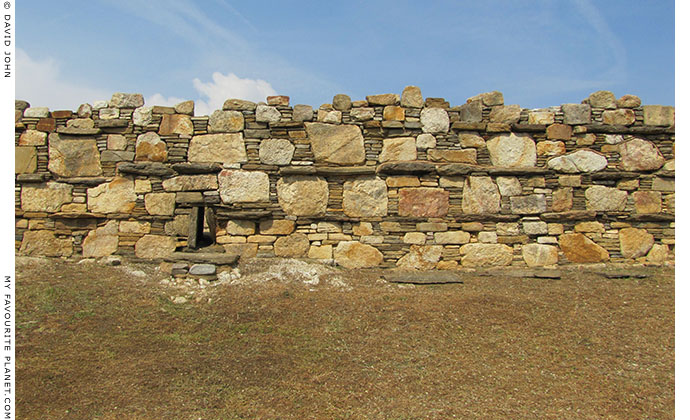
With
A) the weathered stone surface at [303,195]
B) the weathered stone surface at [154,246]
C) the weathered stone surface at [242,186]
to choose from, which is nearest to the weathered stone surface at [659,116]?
the weathered stone surface at [303,195]

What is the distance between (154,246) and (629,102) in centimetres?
995

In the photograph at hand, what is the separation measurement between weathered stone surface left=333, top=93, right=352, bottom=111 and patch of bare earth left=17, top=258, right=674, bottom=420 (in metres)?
3.21

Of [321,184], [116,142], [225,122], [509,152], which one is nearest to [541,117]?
[509,152]

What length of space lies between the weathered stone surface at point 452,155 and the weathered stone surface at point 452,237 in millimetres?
1430

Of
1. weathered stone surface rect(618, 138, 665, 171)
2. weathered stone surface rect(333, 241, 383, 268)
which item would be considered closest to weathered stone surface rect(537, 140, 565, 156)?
weathered stone surface rect(618, 138, 665, 171)

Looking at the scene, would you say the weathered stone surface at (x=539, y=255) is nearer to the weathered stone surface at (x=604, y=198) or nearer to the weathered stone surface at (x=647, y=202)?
the weathered stone surface at (x=604, y=198)

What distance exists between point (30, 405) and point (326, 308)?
3329 millimetres

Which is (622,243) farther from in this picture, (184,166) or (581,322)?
(184,166)

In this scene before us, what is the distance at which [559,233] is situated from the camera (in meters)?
7.38

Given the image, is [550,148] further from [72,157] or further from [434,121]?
[72,157]

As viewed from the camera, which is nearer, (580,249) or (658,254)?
(580,249)

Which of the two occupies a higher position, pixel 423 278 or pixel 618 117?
pixel 618 117

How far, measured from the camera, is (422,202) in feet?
23.7

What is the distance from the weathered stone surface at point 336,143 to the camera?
7.17 meters
